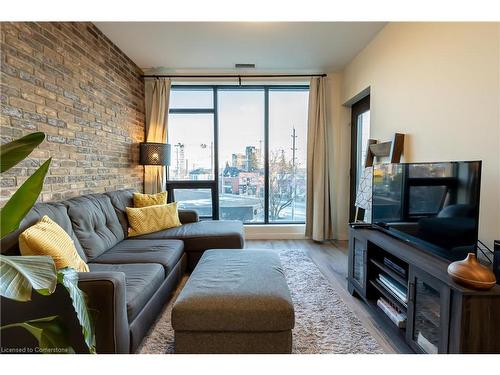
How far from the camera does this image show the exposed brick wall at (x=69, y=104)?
1812 millimetres

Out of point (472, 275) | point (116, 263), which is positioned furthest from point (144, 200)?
point (472, 275)

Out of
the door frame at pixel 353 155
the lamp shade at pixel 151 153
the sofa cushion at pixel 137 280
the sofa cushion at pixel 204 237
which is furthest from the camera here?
the door frame at pixel 353 155

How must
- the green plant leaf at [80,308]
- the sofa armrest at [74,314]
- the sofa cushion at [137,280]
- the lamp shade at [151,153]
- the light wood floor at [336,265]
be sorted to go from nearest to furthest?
1. the green plant leaf at [80,308]
2. the sofa armrest at [74,314]
3. the sofa cushion at [137,280]
4. the light wood floor at [336,265]
5. the lamp shade at [151,153]

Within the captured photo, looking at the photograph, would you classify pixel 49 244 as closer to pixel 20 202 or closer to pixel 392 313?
pixel 20 202

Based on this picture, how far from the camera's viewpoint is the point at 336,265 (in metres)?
3.03

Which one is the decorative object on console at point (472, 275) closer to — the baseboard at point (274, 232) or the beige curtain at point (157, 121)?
the baseboard at point (274, 232)

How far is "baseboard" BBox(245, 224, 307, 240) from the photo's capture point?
4.15m

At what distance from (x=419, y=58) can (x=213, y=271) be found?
237 cm

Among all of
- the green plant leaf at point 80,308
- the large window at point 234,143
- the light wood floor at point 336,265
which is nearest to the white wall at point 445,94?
the light wood floor at point 336,265

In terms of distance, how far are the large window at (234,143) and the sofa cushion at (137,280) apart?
228cm

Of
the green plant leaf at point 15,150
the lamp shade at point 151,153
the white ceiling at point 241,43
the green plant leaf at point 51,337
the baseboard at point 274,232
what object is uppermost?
the white ceiling at point 241,43

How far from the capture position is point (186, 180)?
4.18 meters
